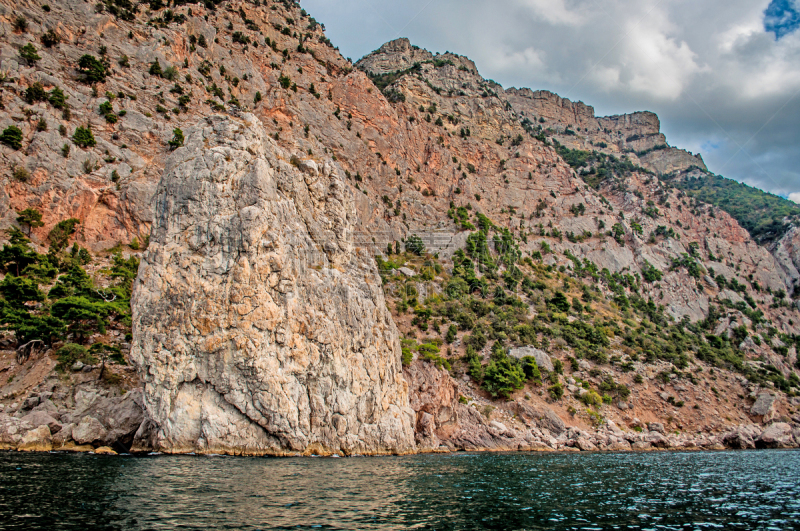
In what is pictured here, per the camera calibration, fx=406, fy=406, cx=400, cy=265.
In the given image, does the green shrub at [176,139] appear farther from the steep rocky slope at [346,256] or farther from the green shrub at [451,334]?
the green shrub at [451,334]

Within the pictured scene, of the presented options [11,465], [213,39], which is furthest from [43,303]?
[213,39]

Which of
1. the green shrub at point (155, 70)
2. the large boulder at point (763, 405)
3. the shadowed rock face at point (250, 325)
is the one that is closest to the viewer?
the shadowed rock face at point (250, 325)

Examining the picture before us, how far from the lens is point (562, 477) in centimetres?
2044

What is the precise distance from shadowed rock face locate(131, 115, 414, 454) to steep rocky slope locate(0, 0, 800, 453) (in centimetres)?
15

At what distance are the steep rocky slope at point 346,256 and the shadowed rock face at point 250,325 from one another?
0.15m

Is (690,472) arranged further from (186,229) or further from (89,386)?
(89,386)

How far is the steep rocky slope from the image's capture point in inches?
1049

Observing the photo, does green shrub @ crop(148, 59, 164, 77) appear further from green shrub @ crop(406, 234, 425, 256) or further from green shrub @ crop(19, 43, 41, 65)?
green shrub @ crop(406, 234, 425, 256)

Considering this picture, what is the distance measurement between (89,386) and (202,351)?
9.06 m

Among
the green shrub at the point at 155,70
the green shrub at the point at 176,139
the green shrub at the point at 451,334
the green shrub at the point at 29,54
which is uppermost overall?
the green shrub at the point at 155,70

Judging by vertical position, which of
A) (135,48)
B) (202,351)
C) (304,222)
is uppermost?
(135,48)

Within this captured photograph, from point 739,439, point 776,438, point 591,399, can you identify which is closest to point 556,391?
point 591,399

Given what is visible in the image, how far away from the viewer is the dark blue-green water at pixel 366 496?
37.0 ft

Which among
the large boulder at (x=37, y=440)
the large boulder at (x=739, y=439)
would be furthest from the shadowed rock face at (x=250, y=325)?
the large boulder at (x=739, y=439)
